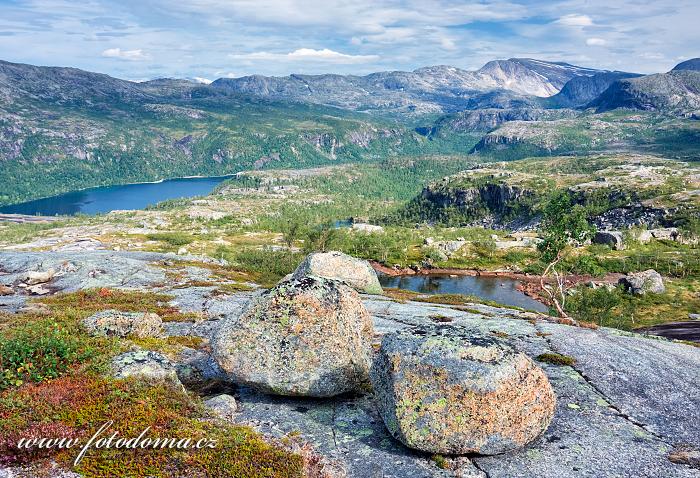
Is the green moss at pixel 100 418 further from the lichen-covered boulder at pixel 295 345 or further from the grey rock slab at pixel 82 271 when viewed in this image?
the grey rock slab at pixel 82 271

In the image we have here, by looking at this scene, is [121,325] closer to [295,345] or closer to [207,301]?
[295,345]

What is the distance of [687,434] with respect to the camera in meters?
19.9

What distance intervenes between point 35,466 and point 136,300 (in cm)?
3145

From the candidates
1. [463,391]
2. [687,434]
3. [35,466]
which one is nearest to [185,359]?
[35,466]

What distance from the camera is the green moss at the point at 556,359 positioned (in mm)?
28237

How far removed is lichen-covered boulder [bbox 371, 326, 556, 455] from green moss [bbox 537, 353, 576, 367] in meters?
10.7

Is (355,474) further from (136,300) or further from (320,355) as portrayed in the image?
(136,300)

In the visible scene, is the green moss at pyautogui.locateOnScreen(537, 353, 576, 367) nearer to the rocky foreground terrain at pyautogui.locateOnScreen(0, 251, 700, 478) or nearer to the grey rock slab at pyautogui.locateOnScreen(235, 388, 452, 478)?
the rocky foreground terrain at pyautogui.locateOnScreen(0, 251, 700, 478)

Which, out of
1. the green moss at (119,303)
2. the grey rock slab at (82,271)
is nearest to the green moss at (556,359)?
the green moss at (119,303)

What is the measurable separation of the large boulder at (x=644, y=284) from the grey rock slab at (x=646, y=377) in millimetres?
108452

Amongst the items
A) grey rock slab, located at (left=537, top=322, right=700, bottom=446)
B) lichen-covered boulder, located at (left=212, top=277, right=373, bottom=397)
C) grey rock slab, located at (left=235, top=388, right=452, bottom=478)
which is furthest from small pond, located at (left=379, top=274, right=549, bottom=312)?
grey rock slab, located at (left=235, top=388, right=452, bottom=478)

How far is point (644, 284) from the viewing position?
130 metres

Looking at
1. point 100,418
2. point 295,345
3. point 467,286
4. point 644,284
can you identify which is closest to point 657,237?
point 644,284

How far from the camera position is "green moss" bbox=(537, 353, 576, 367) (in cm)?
2824
